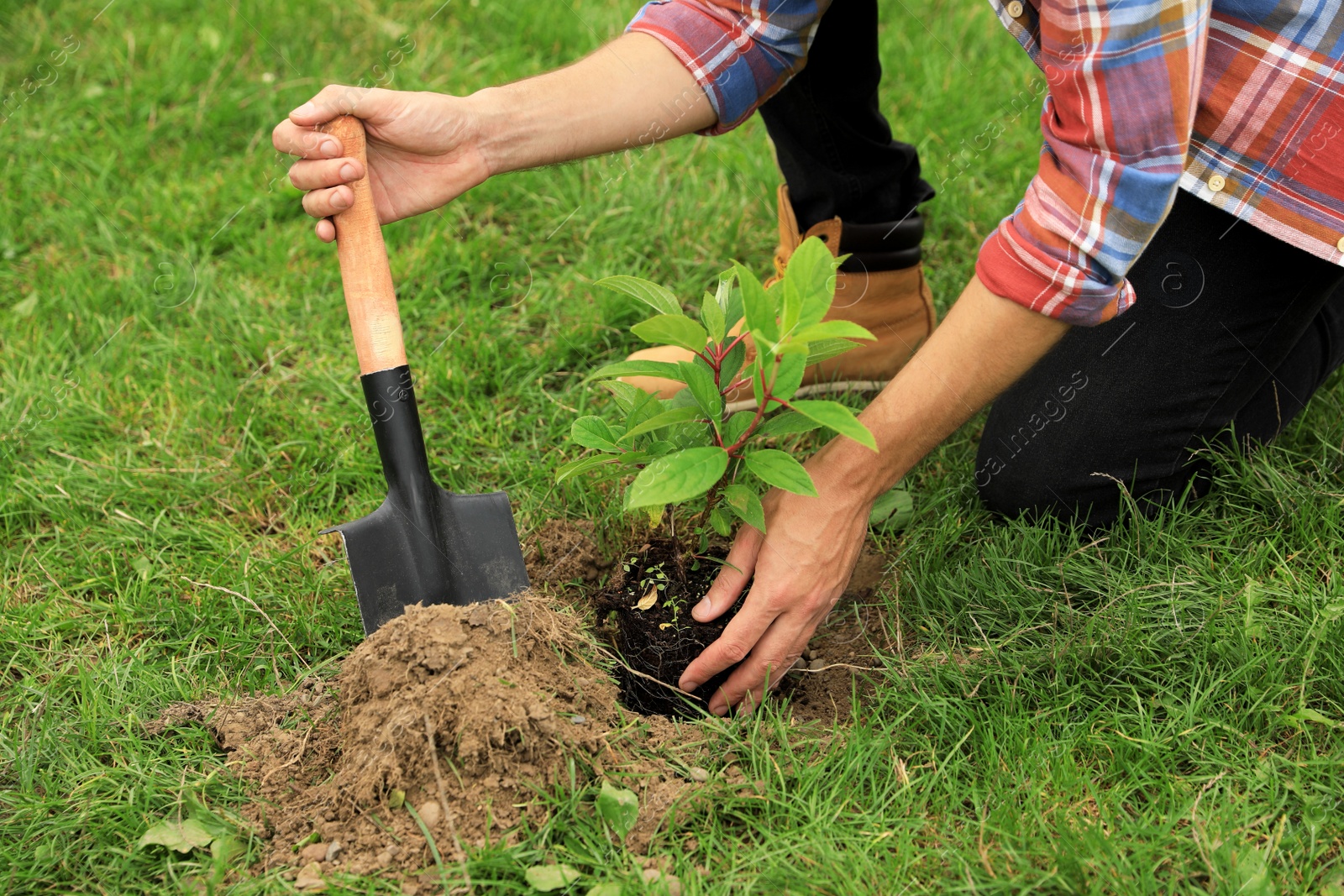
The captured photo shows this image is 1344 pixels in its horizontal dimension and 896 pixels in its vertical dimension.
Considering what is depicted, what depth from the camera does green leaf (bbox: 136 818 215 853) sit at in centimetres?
144

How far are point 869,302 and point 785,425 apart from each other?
40.4 inches

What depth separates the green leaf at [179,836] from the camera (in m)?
1.44

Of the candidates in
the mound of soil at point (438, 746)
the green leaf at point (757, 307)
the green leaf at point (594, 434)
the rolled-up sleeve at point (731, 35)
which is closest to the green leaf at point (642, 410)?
the green leaf at point (594, 434)

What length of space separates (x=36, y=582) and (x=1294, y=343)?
261 centimetres

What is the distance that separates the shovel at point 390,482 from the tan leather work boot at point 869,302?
73 cm

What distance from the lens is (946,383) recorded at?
4.84 feet

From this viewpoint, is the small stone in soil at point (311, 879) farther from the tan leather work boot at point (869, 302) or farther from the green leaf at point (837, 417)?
the tan leather work boot at point (869, 302)

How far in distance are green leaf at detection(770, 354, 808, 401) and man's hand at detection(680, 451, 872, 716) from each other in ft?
0.72

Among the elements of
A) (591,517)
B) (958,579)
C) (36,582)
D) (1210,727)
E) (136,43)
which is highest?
(136,43)

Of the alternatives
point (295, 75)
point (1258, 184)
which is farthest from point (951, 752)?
point (295, 75)

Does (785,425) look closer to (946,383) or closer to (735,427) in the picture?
(735,427)

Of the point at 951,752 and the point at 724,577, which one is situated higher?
the point at 724,577

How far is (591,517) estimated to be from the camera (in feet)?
6.71

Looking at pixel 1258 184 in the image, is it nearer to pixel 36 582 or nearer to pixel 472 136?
pixel 472 136
